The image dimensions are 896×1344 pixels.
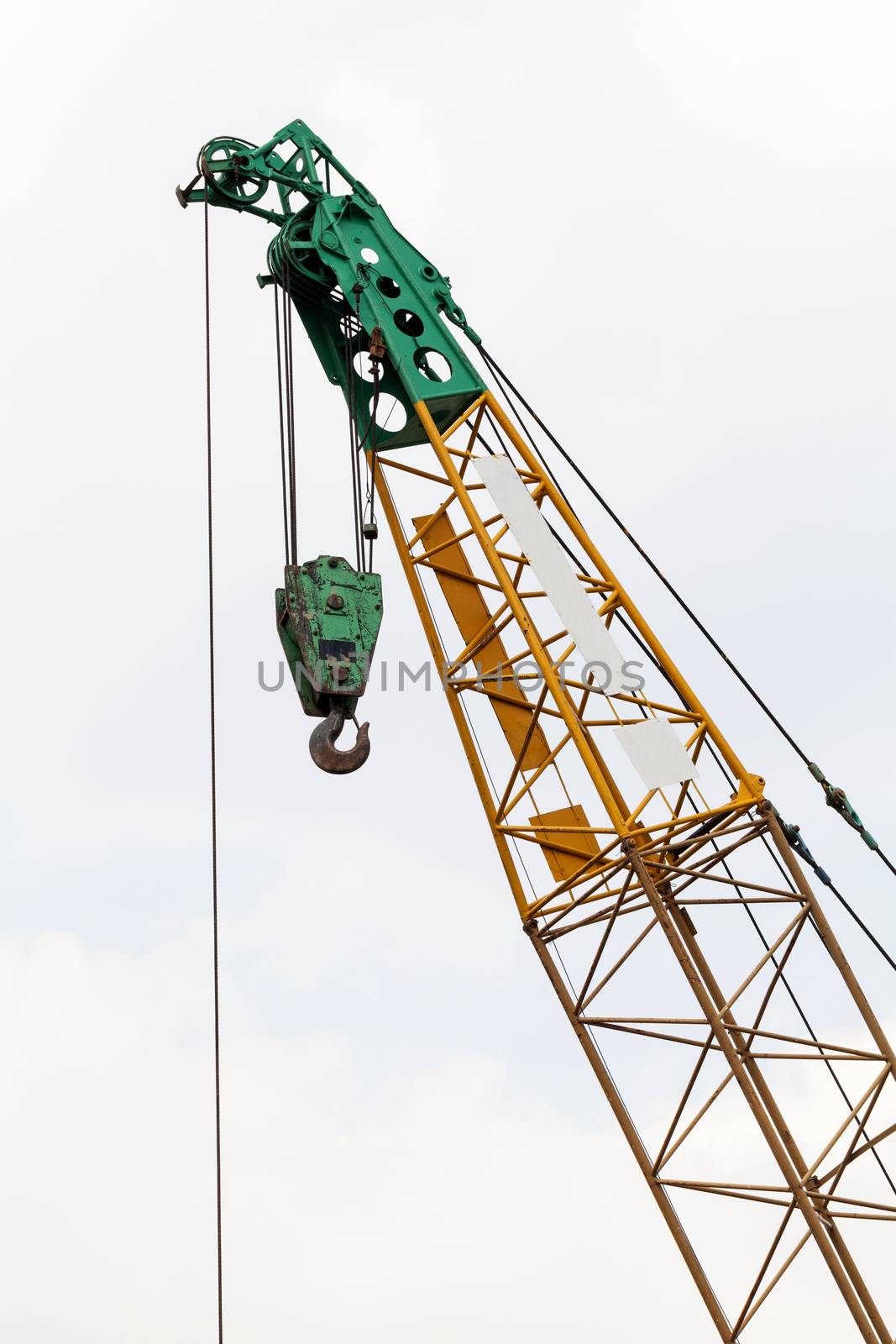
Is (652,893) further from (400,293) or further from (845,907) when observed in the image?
(400,293)

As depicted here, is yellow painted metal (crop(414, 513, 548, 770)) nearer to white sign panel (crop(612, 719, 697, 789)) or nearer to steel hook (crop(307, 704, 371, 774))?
white sign panel (crop(612, 719, 697, 789))

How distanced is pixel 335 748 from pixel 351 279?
18.2 ft

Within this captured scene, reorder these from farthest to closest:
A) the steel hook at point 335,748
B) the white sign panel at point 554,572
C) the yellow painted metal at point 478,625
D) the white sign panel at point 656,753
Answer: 1. the yellow painted metal at point 478,625
2. the white sign panel at point 554,572
3. the white sign panel at point 656,753
4. the steel hook at point 335,748

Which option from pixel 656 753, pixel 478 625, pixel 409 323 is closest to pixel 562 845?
pixel 656 753

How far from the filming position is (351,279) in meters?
18.1

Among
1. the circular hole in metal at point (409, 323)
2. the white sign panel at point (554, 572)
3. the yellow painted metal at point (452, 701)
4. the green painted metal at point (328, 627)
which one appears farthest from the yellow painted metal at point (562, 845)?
the circular hole in metal at point (409, 323)

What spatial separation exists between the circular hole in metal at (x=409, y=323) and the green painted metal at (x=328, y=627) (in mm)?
3337

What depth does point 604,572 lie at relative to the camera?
17.5 m

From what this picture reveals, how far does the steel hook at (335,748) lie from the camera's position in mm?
15594

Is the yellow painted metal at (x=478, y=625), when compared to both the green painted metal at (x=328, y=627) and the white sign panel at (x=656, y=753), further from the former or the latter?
the green painted metal at (x=328, y=627)

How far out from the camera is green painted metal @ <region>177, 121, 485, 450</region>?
18.1m

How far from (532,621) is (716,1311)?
22.2 ft

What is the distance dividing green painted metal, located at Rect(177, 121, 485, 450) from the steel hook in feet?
12.8

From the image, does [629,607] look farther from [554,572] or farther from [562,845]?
[562,845]
